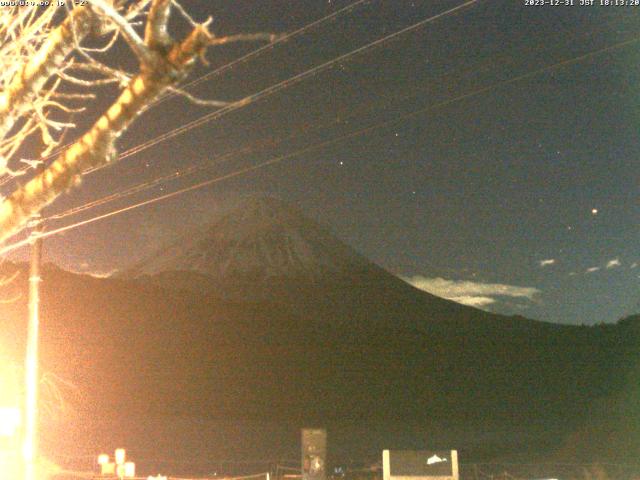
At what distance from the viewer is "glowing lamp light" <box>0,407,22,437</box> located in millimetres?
15203

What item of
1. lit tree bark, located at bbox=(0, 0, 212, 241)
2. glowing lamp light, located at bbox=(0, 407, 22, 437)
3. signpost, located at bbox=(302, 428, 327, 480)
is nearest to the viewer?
lit tree bark, located at bbox=(0, 0, 212, 241)

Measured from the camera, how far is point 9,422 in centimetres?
1535

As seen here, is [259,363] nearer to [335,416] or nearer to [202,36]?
[335,416]

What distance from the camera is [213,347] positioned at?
335 ft

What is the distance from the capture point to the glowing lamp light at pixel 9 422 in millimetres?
15203

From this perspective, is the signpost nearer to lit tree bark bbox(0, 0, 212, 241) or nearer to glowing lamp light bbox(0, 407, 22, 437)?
glowing lamp light bbox(0, 407, 22, 437)

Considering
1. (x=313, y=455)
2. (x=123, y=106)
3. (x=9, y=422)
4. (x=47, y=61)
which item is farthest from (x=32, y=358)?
(x=123, y=106)

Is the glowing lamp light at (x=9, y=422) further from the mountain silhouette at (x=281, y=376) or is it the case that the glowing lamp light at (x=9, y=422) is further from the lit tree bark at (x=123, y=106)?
the mountain silhouette at (x=281, y=376)

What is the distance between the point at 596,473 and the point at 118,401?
56112 mm

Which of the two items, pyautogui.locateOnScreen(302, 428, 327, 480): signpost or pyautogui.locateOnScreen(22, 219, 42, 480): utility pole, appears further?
pyautogui.locateOnScreen(302, 428, 327, 480): signpost

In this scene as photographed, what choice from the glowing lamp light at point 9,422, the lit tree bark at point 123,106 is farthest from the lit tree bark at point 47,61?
the glowing lamp light at point 9,422

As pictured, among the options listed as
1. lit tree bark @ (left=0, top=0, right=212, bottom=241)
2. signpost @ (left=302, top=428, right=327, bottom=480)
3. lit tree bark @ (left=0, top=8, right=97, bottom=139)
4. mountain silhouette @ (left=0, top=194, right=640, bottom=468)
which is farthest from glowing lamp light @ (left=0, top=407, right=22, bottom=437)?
mountain silhouette @ (left=0, top=194, right=640, bottom=468)

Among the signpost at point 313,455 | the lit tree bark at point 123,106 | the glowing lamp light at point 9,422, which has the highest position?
the lit tree bark at point 123,106

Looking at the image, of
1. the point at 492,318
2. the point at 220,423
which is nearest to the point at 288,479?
the point at 220,423
